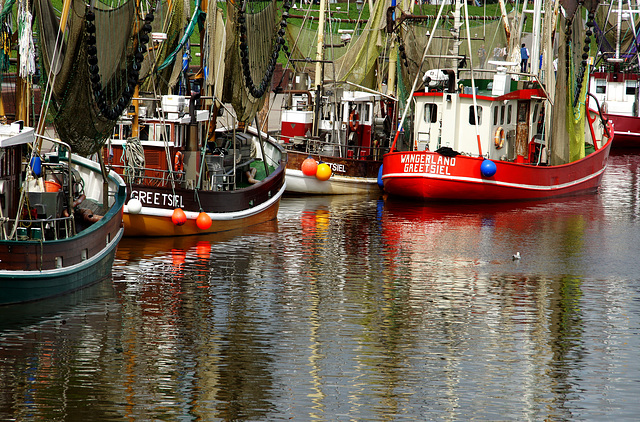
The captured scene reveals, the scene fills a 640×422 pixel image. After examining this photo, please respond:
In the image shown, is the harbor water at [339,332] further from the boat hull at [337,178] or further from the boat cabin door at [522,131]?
the boat cabin door at [522,131]

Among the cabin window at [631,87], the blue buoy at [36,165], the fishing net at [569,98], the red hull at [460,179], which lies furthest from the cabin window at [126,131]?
the cabin window at [631,87]

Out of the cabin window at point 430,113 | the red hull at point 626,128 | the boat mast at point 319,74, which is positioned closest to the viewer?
the cabin window at point 430,113

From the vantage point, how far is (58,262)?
16.3 metres

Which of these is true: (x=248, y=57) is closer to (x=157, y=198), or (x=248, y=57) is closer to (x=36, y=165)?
(x=157, y=198)

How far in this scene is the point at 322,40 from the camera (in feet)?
109

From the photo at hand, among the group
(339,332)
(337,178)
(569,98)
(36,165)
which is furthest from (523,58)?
(36,165)

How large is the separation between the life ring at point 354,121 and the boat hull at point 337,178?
58.4 inches

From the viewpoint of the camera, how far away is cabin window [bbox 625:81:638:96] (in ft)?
164

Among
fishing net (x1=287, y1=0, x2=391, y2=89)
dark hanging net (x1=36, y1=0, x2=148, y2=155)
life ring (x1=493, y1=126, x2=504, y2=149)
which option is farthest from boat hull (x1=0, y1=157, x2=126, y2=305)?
fishing net (x1=287, y1=0, x2=391, y2=89)

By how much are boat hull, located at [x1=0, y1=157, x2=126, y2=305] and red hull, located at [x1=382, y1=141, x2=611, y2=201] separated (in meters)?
12.5

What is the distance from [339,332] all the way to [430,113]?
16536 millimetres

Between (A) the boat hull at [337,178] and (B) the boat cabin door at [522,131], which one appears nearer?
(A) the boat hull at [337,178]

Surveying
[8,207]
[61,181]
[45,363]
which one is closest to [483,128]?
[61,181]

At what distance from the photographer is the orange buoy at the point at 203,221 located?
2266 cm
